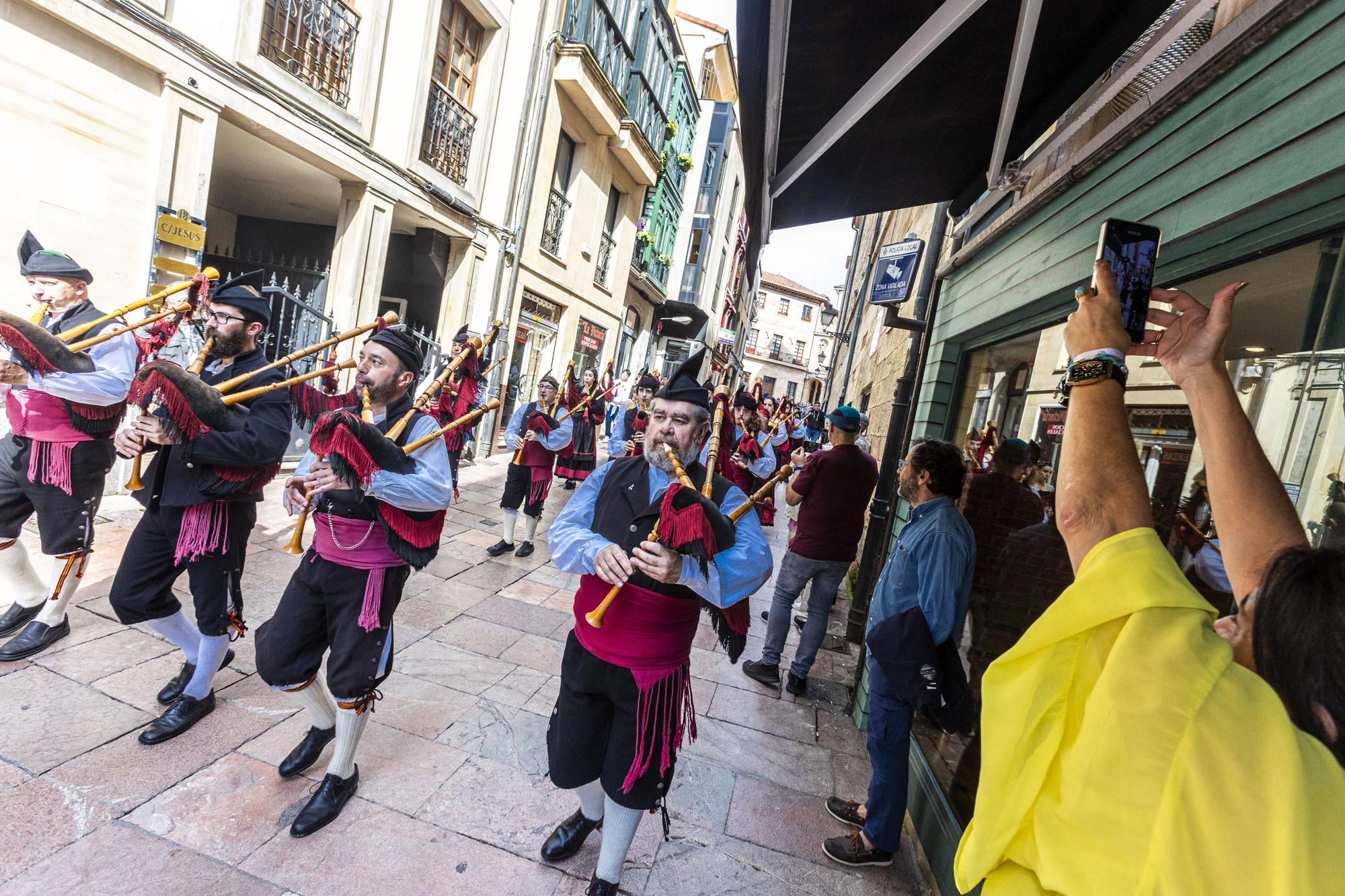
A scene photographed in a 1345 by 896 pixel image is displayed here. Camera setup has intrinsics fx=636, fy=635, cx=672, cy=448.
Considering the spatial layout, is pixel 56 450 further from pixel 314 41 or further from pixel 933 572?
pixel 314 41

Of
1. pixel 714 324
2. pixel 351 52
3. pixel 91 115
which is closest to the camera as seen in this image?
pixel 91 115

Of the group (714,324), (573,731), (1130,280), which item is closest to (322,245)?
(573,731)

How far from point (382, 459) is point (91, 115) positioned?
5657 mm

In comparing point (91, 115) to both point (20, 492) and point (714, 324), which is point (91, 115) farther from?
point (714, 324)

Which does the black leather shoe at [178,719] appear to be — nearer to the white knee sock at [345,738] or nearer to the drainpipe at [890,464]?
the white knee sock at [345,738]

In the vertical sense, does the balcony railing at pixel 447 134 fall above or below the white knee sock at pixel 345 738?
above

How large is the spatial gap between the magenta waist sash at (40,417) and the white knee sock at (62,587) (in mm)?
661

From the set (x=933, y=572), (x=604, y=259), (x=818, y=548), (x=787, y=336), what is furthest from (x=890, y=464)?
(x=787, y=336)

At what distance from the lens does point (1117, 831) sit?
854 millimetres

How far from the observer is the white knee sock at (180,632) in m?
3.16

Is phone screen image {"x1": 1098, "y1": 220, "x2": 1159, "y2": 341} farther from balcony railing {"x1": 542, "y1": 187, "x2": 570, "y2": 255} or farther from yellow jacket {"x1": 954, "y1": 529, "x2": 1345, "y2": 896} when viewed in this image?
balcony railing {"x1": 542, "y1": 187, "x2": 570, "y2": 255}

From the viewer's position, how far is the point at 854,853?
2.97m

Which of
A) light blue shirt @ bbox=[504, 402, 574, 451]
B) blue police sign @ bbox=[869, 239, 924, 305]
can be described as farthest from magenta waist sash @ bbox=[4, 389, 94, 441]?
blue police sign @ bbox=[869, 239, 924, 305]

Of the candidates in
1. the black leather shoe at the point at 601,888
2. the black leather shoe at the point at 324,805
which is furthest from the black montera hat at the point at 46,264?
the black leather shoe at the point at 601,888
